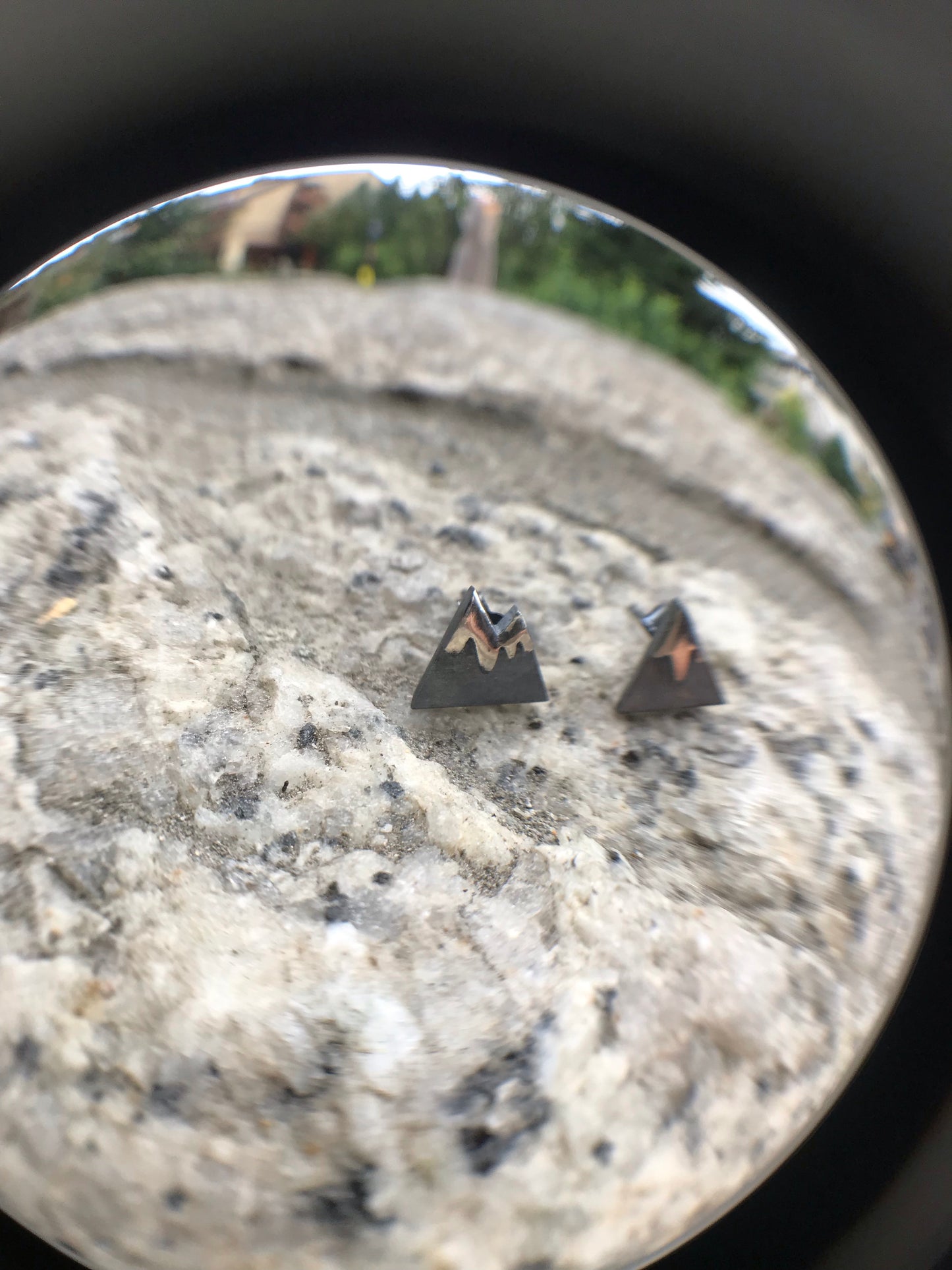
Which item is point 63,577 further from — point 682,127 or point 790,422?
point 790,422

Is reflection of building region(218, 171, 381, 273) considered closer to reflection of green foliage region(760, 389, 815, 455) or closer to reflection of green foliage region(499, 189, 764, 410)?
reflection of green foliage region(499, 189, 764, 410)

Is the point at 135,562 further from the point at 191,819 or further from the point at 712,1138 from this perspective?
the point at 712,1138

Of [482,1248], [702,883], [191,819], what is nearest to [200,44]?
[191,819]

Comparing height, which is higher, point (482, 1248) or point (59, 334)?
point (59, 334)

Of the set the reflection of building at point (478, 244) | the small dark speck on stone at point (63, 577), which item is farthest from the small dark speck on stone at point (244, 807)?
the reflection of building at point (478, 244)

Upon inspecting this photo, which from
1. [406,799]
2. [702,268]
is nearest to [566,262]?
[702,268]
